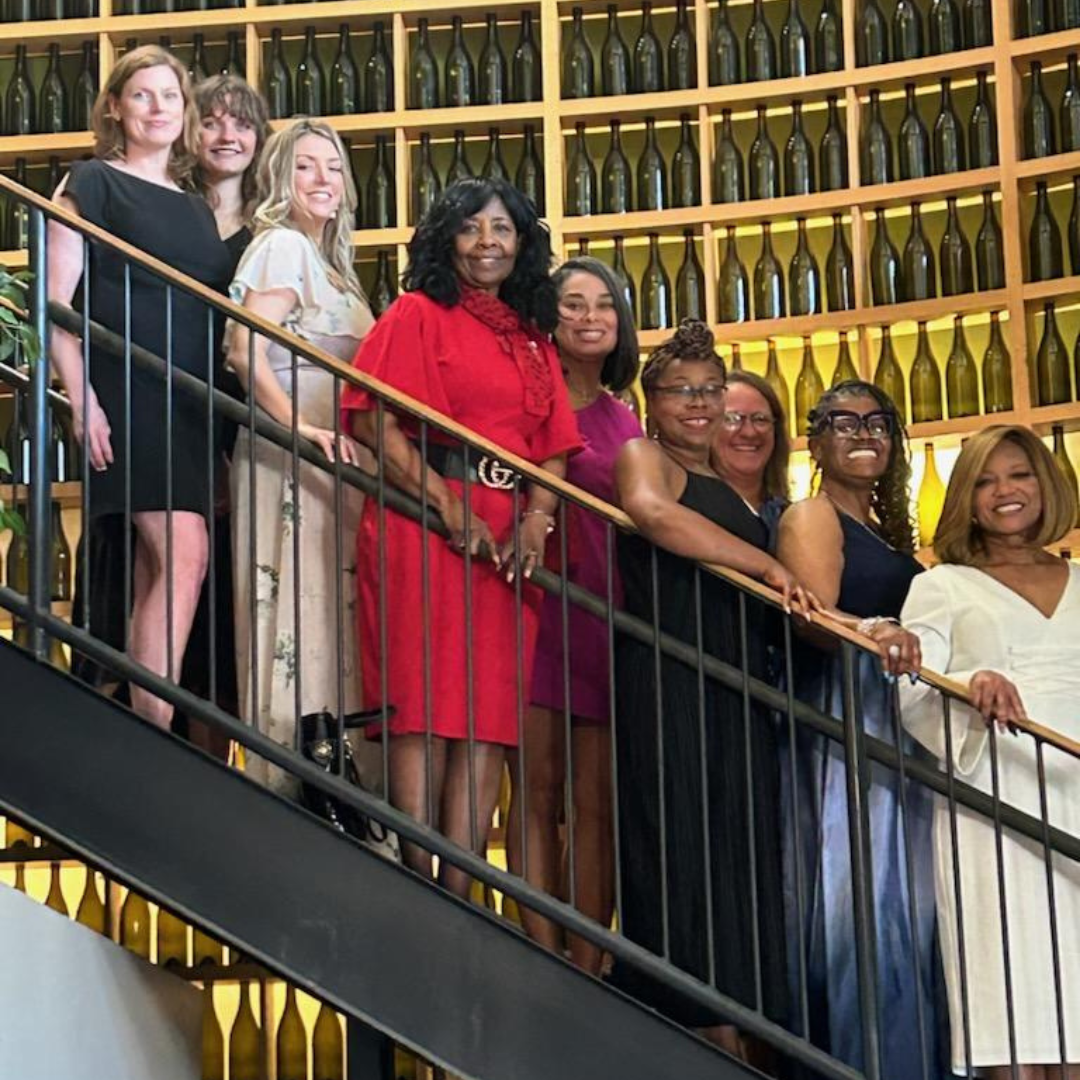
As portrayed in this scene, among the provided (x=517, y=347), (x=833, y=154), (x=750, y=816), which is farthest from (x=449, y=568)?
(x=833, y=154)

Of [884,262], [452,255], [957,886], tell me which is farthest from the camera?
[884,262]

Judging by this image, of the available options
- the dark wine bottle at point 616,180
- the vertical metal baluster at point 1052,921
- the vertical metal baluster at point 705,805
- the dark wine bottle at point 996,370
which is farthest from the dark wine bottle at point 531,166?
the vertical metal baluster at point 1052,921

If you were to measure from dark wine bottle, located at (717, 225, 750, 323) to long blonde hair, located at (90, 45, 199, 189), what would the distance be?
282 cm

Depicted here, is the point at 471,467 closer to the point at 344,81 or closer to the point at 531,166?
the point at 531,166

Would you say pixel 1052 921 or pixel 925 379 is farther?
pixel 925 379

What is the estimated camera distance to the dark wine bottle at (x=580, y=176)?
726cm

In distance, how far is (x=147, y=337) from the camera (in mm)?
4320

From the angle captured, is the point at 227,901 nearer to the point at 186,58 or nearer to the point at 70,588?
the point at 70,588

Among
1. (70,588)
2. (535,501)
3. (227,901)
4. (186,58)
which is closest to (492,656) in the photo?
(535,501)

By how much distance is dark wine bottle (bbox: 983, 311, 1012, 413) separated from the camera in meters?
6.99

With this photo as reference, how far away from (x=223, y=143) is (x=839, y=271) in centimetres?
287

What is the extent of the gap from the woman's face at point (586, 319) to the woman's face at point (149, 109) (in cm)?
80

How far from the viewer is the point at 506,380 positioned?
14.2ft

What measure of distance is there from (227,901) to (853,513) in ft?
4.67
